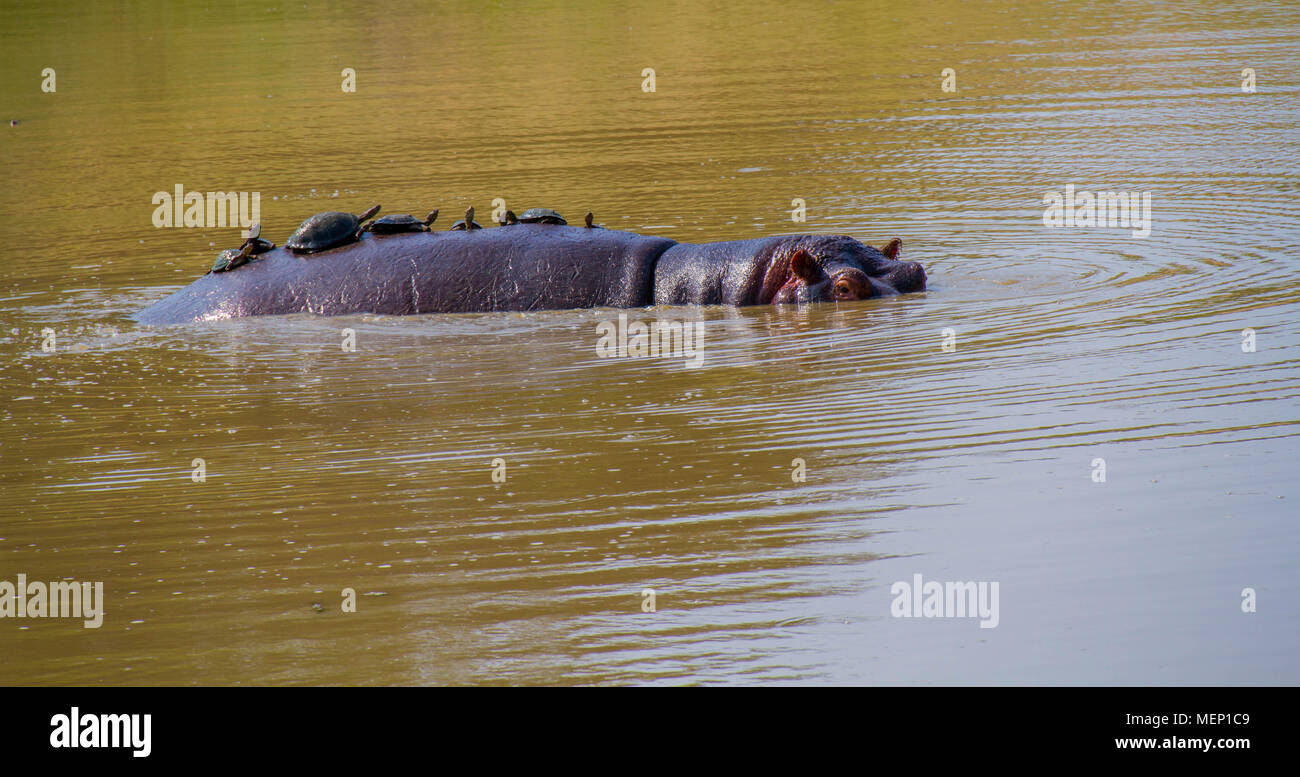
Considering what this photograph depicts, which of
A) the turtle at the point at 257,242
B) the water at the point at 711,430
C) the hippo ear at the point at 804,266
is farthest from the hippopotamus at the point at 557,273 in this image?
the turtle at the point at 257,242

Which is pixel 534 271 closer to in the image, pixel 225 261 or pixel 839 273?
pixel 839 273

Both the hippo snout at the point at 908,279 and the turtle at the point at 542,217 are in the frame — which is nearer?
the hippo snout at the point at 908,279

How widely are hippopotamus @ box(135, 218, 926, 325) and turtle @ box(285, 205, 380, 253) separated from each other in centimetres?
5

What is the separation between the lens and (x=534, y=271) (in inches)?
377

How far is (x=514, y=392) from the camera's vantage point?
25.5 feet

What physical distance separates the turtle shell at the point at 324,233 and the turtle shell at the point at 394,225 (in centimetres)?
15

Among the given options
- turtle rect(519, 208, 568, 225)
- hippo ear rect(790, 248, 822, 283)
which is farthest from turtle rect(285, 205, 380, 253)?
hippo ear rect(790, 248, 822, 283)

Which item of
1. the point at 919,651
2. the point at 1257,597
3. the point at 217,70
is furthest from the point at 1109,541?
the point at 217,70

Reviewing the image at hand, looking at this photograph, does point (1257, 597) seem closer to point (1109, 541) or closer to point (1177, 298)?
point (1109, 541)

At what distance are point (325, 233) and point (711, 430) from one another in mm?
4027

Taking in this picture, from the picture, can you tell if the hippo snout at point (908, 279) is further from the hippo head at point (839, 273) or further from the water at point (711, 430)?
the water at point (711, 430)

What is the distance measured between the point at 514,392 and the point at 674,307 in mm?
2010

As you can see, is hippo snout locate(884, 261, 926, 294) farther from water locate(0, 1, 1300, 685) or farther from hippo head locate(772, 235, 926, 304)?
water locate(0, 1, 1300, 685)

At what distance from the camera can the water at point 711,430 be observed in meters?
4.67
